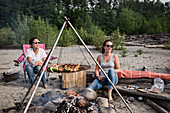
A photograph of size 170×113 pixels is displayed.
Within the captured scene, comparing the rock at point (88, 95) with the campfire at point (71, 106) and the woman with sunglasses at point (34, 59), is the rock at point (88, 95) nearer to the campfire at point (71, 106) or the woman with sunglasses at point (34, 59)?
the campfire at point (71, 106)

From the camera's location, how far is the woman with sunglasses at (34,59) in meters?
3.37

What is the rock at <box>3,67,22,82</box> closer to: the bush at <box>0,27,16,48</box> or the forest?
the forest

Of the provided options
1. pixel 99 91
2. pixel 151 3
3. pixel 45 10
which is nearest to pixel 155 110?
pixel 99 91

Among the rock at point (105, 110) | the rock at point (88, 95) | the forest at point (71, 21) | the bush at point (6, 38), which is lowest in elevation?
the rock at point (105, 110)

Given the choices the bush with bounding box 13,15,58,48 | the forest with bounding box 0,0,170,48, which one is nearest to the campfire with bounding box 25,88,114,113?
the forest with bounding box 0,0,170,48

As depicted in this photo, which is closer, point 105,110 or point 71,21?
point 105,110

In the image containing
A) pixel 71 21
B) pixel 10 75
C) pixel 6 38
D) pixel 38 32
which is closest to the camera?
pixel 10 75

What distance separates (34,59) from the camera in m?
3.58

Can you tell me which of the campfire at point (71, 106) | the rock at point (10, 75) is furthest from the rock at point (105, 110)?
the rock at point (10, 75)

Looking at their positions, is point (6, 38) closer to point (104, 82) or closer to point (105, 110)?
point (104, 82)

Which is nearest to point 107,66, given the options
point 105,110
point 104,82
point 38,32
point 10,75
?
point 104,82

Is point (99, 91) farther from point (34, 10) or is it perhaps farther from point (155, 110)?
point (34, 10)

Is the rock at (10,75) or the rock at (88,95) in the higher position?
the rock at (10,75)

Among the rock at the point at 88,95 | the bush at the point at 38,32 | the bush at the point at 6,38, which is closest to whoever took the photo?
the rock at the point at 88,95
